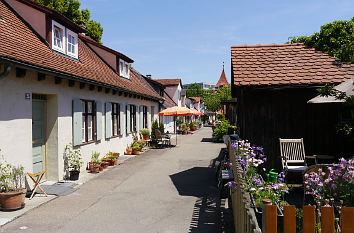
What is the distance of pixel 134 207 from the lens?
21.3 ft

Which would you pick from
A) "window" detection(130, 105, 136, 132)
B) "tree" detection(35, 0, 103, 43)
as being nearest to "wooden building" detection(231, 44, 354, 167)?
"window" detection(130, 105, 136, 132)

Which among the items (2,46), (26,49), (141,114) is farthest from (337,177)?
(141,114)

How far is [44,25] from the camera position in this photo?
9.72 metres

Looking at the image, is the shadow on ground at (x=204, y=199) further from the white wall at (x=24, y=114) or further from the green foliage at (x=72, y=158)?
the white wall at (x=24, y=114)

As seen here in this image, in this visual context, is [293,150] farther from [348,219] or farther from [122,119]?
[122,119]

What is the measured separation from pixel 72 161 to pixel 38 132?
143 centimetres

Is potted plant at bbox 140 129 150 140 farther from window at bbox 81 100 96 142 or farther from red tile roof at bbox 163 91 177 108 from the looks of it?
red tile roof at bbox 163 91 177 108

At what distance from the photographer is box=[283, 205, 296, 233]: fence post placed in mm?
2822

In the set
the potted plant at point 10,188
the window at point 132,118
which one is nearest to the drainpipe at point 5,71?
the potted plant at point 10,188

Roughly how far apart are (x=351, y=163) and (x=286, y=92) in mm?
4119

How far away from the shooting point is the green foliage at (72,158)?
9.00 meters

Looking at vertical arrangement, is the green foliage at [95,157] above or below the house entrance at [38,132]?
below

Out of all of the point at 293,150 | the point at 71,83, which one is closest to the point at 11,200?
the point at 71,83

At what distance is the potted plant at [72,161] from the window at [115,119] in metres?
4.49
